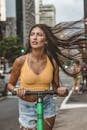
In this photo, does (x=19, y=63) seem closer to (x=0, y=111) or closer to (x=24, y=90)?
(x=24, y=90)

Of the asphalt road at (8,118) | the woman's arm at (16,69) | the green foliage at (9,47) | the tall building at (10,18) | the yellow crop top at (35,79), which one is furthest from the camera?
the tall building at (10,18)

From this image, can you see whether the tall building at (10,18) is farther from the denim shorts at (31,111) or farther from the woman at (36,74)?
the denim shorts at (31,111)

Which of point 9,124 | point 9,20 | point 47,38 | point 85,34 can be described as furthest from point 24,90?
point 9,20

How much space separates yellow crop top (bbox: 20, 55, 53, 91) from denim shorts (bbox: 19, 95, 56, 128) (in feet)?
0.42

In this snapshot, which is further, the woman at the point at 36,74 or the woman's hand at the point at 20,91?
the woman at the point at 36,74

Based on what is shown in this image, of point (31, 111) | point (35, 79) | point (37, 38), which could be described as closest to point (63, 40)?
point (37, 38)

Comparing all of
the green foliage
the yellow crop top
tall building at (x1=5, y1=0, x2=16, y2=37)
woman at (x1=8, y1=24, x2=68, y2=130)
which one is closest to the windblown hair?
woman at (x1=8, y1=24, x2=68, y2=130)

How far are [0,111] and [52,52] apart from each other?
12.4 metres

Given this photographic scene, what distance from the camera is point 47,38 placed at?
220 inches

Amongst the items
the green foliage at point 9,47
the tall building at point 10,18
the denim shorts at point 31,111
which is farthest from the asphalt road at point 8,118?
the tall building at point 10,18

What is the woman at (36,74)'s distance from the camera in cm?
546

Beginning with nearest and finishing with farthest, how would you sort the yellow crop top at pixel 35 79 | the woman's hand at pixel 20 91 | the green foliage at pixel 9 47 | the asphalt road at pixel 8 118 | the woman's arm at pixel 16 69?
the woman's hand at pixel 20 91, the yellow crop top at pixel 35 79, the woman's arm at pixel 16 69, the asphalt road at pixel 8 118, the green foliage at pixel 9 47

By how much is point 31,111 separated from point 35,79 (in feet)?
1.00

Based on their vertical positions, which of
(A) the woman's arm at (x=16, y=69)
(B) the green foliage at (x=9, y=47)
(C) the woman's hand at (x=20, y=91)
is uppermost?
(A) the woman's arm at (x=16, y=69)
